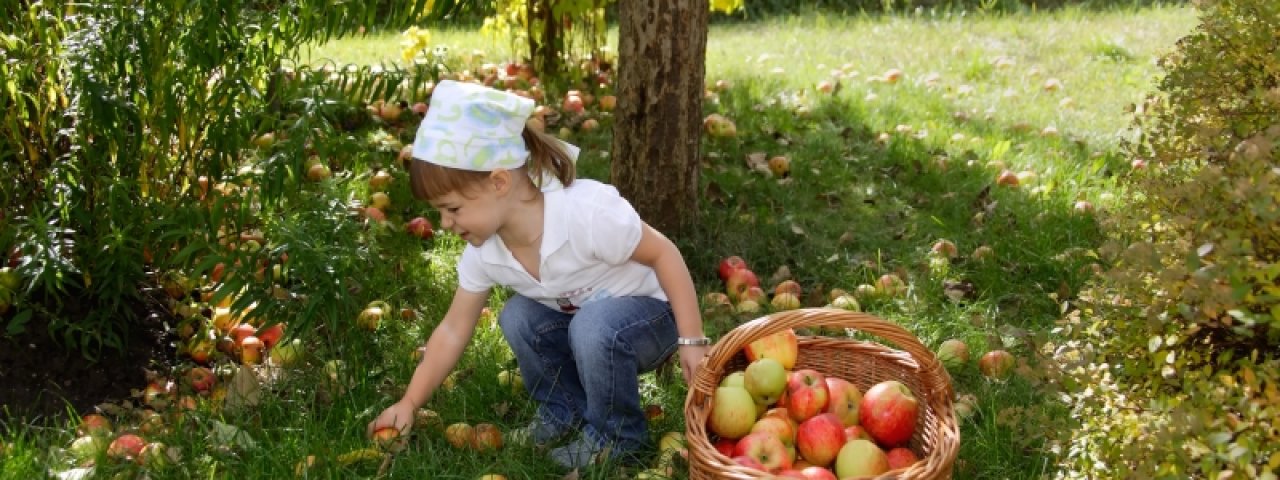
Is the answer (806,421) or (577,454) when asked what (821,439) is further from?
(577,454)

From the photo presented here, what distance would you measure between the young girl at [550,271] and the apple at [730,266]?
36.9 inches

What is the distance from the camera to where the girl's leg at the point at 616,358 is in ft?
9.27

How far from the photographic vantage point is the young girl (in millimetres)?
2641

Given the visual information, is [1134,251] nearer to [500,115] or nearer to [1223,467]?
[1223,467]

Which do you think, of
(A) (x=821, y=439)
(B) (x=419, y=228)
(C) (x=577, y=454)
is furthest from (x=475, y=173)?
(B) (x=419, y=228)

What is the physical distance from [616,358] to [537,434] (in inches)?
14.6

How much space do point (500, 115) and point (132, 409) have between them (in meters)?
1.37

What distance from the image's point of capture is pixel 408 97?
580cm

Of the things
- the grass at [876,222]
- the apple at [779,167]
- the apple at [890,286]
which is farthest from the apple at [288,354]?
the apple at [779,167]

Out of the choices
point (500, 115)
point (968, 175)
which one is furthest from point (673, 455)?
point (968, 175)

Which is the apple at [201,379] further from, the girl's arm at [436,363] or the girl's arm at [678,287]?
the girl's arm at [678,287]

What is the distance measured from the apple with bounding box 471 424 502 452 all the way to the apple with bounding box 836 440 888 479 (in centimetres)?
85

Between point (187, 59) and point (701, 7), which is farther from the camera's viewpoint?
point (701, 7)

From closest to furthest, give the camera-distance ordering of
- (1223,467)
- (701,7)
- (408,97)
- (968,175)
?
(1223,467)
(701,7)
(968,175)
(408,97)
